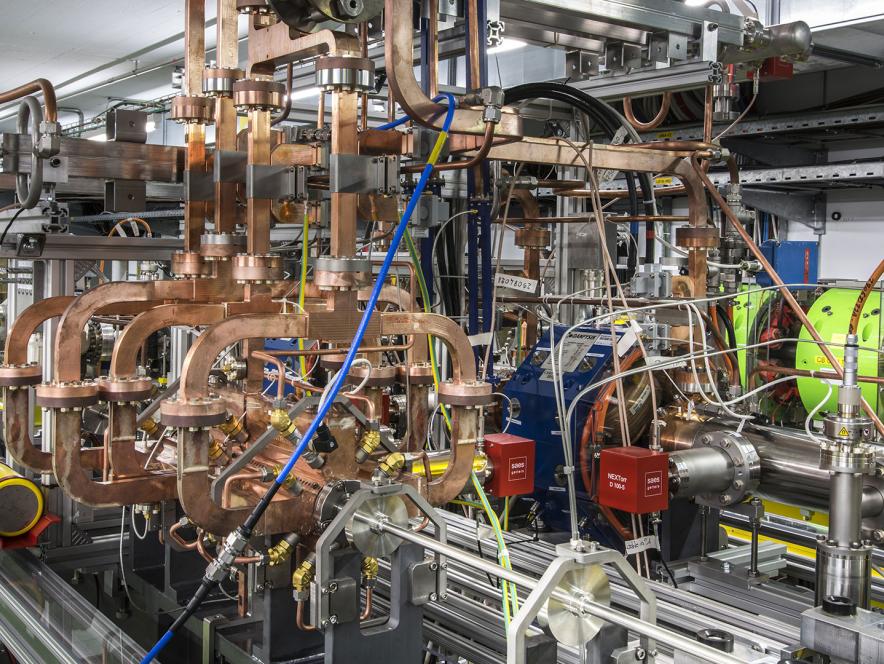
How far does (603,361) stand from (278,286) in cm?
136

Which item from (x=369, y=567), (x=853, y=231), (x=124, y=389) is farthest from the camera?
(x=853, y=231)

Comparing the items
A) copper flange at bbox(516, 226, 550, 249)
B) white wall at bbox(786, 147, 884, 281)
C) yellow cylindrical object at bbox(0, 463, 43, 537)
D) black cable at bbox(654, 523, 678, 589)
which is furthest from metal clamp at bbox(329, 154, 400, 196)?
white wall at bbox(786, 147, 884, 281)

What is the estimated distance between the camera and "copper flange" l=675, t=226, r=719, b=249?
314cm

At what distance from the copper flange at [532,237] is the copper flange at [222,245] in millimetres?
1784

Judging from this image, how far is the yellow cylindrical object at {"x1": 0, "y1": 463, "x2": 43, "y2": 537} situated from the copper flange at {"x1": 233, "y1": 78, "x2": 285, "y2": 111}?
165 centimetres

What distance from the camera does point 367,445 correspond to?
2.01 metres

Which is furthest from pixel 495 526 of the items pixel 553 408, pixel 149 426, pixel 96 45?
pixel 96 45

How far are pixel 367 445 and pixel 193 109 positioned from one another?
39.0 inches

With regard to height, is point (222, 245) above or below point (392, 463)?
above

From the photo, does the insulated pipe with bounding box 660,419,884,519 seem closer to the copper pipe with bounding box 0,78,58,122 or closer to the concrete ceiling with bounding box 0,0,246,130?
the copper pipe with bounding box 0,78,58,122

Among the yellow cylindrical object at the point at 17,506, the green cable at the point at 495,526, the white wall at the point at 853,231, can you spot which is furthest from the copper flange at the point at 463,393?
the white wall at the point at 853,231

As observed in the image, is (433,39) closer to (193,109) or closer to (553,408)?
(193,109)

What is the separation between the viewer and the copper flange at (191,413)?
1821mm

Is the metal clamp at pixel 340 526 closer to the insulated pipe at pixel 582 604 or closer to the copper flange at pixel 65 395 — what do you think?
the insulated pipe at pixel 582 604
